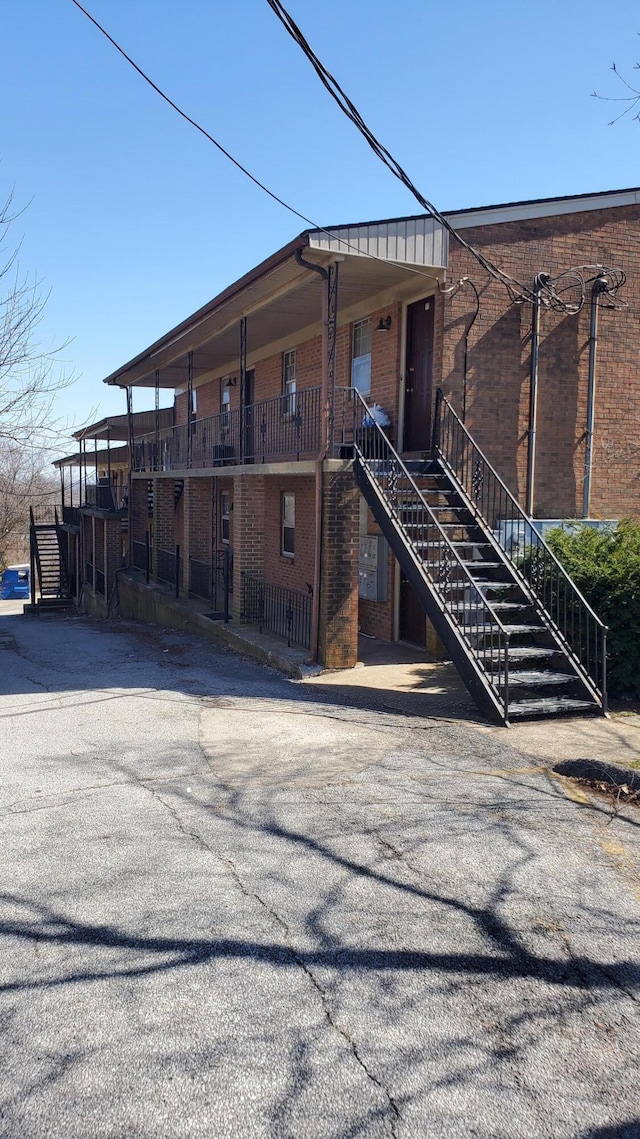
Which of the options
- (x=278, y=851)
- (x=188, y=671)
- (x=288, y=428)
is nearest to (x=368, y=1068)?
(x=278, y=851)

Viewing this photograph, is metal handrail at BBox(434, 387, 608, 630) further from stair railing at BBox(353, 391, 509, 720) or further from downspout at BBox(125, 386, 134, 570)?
downspout at BBox(125, 386, 134, 570)

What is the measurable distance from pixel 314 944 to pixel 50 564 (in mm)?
37048

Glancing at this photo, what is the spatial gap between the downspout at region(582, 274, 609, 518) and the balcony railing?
3736 mm

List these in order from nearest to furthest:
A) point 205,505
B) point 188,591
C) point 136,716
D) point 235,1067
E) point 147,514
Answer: point 235,1067, point 136,716, point 188,591, point 205,505, point 147,514

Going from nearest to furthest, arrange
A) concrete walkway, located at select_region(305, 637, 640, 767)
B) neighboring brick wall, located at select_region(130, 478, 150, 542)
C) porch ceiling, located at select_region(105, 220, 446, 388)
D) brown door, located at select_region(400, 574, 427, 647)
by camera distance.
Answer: concrete walkway, located at select_region(305, 637, 640, 767) < porch ceiling, located at select_region(105, 220, 446, 388) < brown door, located at select_region(400, 574, 427, 647) < neighboring brick wall, located at select_region(130, 478, 150, 542)

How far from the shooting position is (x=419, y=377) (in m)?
12.8

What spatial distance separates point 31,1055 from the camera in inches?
136

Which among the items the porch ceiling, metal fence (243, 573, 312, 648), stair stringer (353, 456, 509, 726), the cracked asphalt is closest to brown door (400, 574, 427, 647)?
metal fence (243, 573, 312, 648)

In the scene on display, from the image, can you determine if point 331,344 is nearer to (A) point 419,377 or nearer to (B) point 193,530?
(A) point 419,377

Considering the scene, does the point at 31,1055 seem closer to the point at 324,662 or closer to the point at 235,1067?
the point at 235,1067

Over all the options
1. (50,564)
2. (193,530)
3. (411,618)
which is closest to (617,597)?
(411,618)

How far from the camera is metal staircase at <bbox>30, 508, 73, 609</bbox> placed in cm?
3743

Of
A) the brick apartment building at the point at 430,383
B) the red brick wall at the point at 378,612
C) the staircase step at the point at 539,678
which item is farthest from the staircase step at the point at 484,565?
the red brick wall at the point at 378,612

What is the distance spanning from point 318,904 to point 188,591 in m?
15.9
